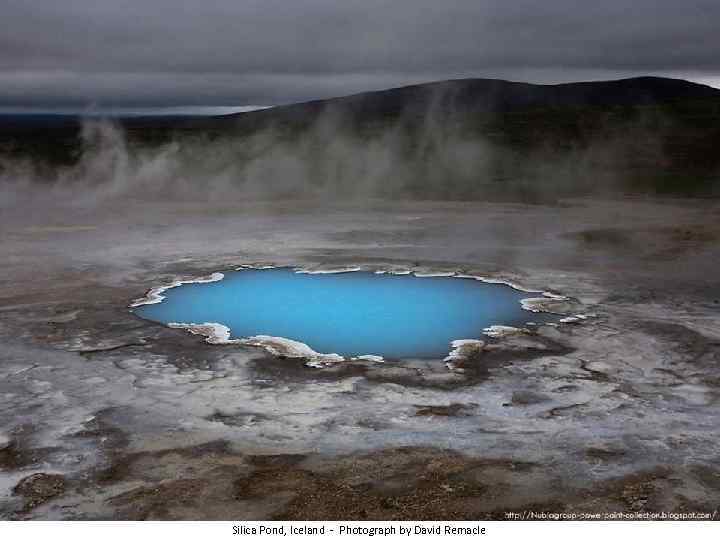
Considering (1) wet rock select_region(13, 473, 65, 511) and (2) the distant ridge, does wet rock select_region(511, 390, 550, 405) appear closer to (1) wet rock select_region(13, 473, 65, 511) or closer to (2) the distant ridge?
(1) wet rock select_region(13, 473, 65, 511)

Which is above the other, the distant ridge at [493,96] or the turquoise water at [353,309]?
the distant ridge at [493,96]

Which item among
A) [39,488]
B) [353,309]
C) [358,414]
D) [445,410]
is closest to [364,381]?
[358,414]

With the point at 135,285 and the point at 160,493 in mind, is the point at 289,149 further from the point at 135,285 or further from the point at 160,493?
the point at 160,493

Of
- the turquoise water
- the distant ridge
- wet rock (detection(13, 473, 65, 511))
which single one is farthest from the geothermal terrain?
the distant ridge

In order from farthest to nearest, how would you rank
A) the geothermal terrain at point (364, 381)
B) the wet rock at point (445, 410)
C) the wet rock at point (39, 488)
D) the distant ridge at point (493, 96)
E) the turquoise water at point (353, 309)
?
the distant ridge at point (493, 96) < the turquoise water at point (353, 309) < the wet rock at point (445, 410) < the geothermal terrain at point (364, 381) < the wet rock at point (39, 488)

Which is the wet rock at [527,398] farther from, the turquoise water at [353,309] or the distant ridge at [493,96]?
the distant ridge at [493,96]

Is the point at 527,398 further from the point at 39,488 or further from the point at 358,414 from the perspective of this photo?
the point at 39,488

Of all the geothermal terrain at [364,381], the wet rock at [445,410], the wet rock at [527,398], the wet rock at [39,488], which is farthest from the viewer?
the wet rock at [527,398]

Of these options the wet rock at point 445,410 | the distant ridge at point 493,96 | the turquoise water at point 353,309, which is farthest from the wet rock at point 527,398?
the distant ridge at point 493,96
